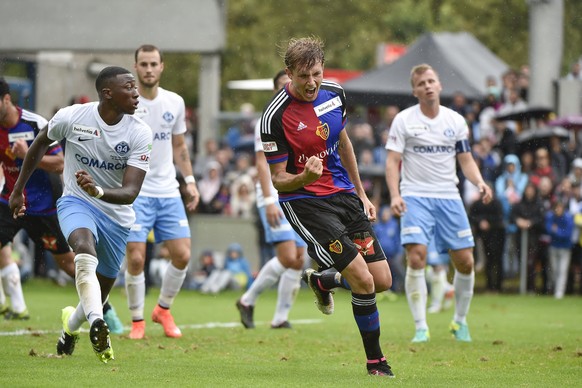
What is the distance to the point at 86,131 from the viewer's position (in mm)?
8914

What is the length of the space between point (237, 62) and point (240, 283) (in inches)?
1254

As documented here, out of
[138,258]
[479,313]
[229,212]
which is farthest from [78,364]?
[229,212]

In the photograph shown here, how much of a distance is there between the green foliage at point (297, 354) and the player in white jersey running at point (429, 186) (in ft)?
2.05

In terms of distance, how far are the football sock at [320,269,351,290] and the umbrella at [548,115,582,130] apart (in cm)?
1420

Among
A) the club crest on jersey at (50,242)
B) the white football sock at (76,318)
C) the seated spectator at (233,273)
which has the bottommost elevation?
the seated spectator at (233,273)

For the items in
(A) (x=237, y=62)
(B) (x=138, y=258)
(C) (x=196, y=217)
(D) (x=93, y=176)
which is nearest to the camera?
(D) (x=93, y=176)

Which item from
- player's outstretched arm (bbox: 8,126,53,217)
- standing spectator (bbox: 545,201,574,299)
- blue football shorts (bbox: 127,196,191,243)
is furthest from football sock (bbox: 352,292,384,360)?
standing spectator (bbox: 545,201,574,299)

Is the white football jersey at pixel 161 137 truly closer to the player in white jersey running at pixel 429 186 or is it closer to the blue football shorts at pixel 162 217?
the blue football shorts at pixel 162 217

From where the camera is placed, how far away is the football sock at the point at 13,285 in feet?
43.0

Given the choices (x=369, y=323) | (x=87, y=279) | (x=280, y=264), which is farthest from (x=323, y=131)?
(x=280, y=264)

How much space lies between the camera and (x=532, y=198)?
20.7 m

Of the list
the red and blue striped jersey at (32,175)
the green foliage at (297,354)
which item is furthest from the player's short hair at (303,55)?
the red and blue striped jersey at (32,175)

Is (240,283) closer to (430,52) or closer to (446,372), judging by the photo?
(430,52)

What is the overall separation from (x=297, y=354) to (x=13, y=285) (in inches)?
179
